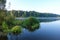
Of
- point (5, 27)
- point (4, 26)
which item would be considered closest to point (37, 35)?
point (5, 27)

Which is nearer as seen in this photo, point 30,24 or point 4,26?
point 4,26

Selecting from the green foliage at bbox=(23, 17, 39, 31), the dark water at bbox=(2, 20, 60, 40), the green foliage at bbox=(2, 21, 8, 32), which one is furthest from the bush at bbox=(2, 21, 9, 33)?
the green foliage at bbox=(23, 17, 39, 31)

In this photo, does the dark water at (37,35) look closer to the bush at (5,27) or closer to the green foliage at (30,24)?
the green foliage at (30,24)

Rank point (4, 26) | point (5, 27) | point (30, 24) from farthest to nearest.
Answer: point (30, 24) < point (4, 26) < point (5, 27)

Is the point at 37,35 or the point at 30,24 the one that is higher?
the point at 30,24

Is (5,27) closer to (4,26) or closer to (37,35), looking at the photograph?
(4,26)

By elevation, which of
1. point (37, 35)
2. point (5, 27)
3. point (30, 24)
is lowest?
point (37, 35)

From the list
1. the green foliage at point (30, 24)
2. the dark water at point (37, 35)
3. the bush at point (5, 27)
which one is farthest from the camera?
the green foliage at point (30, 24)

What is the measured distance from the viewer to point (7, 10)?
17.6 meters

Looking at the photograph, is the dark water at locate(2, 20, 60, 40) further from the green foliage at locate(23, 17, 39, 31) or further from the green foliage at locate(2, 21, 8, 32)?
the green foliage at locate(2, 21, 8, 32)

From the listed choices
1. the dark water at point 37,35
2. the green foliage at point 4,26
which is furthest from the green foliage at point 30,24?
the green foliage at point 4,26

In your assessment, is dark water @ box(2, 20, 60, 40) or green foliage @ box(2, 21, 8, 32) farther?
green foliage @ box(2, 21, 8, 32)

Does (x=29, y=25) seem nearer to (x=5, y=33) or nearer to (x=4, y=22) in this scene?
(x=4, y=22)

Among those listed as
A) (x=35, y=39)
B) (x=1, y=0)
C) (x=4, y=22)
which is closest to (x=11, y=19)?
(x=4, y=22)
